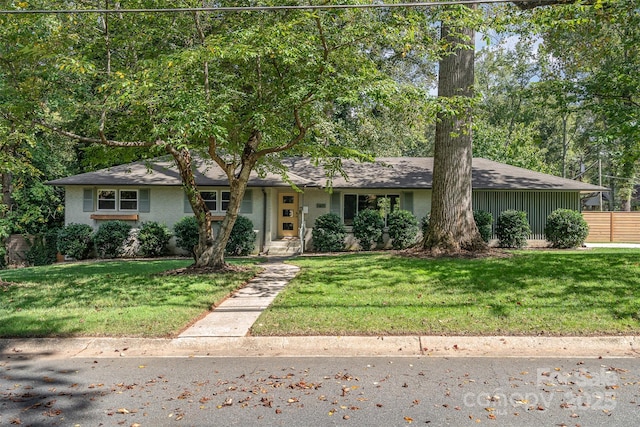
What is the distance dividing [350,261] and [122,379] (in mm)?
8064

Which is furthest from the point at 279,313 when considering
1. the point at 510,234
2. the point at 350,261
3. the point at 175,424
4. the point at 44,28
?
the point at 510,234

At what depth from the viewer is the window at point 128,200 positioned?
18953 millimetres

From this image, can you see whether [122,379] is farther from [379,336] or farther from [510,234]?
[510,234]

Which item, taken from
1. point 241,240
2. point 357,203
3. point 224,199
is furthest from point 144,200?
point 357,203

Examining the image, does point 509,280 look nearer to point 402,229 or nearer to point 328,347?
point 328,347

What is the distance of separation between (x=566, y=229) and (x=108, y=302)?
624 inches

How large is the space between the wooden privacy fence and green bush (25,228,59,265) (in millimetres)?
25060

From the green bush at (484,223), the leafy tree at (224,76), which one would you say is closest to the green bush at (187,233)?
the leafy tree at (224,76)

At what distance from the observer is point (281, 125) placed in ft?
38.2

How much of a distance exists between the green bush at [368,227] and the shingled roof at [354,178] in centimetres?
135

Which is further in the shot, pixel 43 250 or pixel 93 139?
pixel 43 250

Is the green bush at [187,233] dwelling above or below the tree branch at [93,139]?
below

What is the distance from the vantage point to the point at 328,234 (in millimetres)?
18031

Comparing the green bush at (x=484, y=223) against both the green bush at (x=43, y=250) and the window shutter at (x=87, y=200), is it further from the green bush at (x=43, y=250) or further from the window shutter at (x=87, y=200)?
the green bush at (x=43, y=250)
